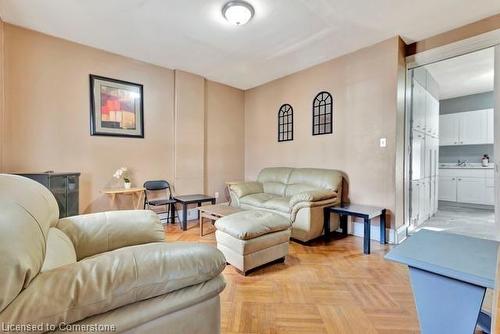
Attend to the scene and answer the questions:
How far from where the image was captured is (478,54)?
3.35m

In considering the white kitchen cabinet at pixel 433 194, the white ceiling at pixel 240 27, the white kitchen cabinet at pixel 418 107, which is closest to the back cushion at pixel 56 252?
the white ceiling at pixel 240 27

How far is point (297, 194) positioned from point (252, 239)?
3.66ft

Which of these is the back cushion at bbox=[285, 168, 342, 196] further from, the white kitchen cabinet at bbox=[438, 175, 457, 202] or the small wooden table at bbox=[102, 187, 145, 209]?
the white kitchen cabinet at bbox=[438, 175, 457, 202]

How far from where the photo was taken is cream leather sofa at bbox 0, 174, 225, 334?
25.7 inches

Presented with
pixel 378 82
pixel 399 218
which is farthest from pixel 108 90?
pixel 399 218

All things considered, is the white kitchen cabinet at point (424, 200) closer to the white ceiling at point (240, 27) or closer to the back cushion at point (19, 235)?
the white ceiling at point (240, 27)

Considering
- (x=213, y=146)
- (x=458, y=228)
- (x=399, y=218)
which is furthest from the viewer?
(x=213, y=146)

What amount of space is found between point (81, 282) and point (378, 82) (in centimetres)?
352

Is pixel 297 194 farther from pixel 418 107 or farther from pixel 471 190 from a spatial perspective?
pixel 471 190

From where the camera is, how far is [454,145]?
561 centimetres

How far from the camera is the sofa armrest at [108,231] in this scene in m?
1.39

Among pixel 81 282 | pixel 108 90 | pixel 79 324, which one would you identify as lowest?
pixel 79 324

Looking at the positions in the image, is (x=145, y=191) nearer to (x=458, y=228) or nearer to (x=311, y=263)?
(x=311, y=263)

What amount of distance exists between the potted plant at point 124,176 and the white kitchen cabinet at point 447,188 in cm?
646
